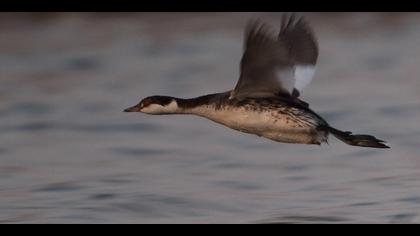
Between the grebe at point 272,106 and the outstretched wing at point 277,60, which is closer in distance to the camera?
the outstretched wing at point 277,60

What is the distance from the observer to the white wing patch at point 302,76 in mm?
7476

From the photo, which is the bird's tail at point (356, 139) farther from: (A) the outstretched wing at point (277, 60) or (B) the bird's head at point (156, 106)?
(B) the bird's head at point (156, 106)

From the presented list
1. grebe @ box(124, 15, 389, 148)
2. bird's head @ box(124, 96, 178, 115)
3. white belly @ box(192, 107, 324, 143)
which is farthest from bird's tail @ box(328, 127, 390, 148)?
bird's head @ box(124, 96, 178, 115)

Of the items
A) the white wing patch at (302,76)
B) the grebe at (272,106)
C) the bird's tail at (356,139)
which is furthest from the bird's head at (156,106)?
the bird's tail at (356,139)

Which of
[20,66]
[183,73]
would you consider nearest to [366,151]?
[183,73]

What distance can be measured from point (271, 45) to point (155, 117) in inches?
140

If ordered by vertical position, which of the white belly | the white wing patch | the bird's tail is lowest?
the bird's tail

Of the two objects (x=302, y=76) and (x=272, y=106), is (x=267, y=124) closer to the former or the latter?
(x=272, y=106)

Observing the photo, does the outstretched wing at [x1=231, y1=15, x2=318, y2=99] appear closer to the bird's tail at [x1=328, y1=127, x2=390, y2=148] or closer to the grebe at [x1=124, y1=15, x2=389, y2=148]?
the grebe at [x1=124, y1=15, x2=389, y2=148]

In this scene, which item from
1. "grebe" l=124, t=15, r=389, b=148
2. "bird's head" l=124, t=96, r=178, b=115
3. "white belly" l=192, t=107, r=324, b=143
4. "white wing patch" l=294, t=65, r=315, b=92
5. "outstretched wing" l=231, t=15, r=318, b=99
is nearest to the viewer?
"outstretched wing" l=231, t=15, r=318, b=99

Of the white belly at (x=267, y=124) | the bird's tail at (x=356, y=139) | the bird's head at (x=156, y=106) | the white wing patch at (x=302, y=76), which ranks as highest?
the white wing patch at (x=302, y=76)

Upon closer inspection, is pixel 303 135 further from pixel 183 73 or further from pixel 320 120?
pixel 183 73

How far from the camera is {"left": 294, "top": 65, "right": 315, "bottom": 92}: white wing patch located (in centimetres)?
748

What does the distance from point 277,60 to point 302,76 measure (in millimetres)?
756
